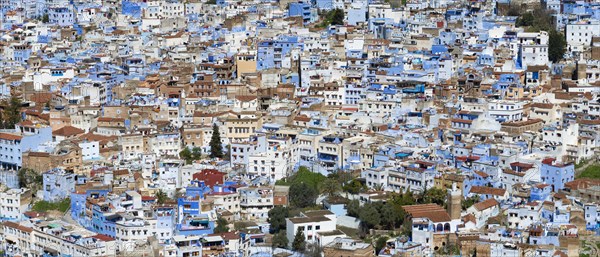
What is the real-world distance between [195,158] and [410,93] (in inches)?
194

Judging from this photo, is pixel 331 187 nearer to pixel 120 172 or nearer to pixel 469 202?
pixel 469 202

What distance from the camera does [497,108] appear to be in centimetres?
2614

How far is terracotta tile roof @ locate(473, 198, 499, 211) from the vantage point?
2191 cm

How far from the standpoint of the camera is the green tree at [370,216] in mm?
21734

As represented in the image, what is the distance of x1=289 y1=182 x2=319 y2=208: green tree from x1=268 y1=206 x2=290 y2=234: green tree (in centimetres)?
59

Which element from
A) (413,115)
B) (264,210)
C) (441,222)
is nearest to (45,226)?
(264,210)

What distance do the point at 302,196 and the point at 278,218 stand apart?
3.24 ft

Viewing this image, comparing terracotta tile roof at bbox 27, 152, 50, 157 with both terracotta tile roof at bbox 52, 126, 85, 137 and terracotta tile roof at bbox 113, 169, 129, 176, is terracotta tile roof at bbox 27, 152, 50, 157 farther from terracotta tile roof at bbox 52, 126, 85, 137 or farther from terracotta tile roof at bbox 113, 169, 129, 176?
terracotta tile roof at bbox 113, 169, 129, 176

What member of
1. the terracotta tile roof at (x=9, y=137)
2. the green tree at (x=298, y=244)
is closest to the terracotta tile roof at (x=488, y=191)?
the green tree at (x=298, y=244)

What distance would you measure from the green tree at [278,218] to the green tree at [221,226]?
0.72 meters

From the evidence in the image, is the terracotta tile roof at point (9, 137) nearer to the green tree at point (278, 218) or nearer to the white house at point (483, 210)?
the green tree at point (278, 218)

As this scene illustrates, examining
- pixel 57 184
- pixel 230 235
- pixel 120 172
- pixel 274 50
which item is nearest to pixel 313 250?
pixel 230 235

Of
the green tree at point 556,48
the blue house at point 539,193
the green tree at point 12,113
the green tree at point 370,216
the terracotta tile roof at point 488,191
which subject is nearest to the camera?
the green tree at point 370,216

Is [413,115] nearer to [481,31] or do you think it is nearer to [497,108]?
[497,108]
